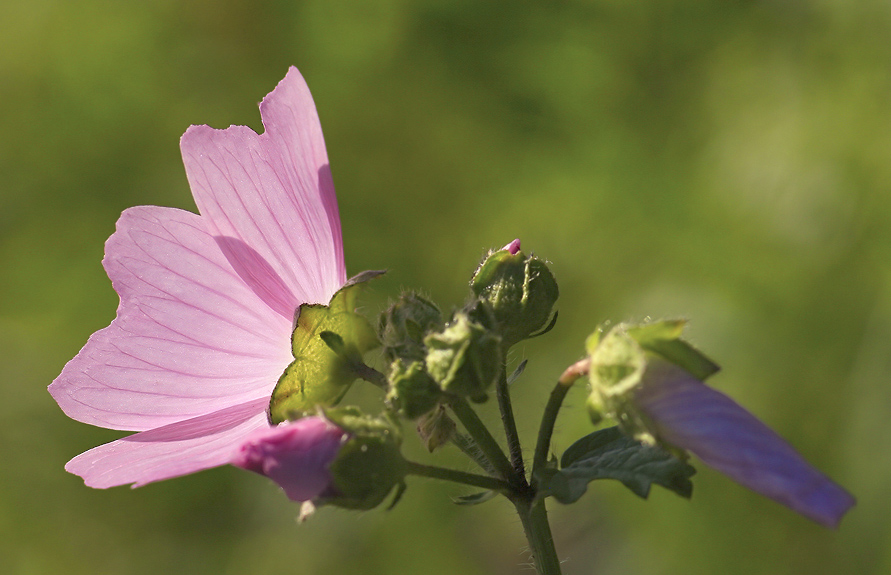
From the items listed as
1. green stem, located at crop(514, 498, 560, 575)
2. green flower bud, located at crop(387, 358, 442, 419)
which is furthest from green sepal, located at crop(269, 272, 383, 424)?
green stem, located at crop(514, 498, 560, 575)

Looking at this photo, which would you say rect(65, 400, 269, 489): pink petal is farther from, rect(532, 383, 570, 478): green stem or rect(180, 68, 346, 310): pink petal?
rect(532, 383, 570, 478): green stem

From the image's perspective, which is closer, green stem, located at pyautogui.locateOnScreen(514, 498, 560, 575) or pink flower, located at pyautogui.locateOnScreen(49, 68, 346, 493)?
green stem, located at pyautogui.locateOnScreen(514, 498, 560, 575)

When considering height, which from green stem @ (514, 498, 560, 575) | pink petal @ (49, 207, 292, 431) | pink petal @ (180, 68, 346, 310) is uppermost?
pink petal @ (180, 68, 346, 310)

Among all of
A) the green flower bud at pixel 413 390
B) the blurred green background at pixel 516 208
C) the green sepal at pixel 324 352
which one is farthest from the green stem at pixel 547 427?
the blurred green background at pixel 516 208

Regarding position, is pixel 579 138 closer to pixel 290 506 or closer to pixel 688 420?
pixel 290 506

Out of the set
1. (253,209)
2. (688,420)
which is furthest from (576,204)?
(688,420)

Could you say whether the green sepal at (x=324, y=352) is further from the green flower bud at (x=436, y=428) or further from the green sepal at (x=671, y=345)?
the green sepal at (x=671, y=345)

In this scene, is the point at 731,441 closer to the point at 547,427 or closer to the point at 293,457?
the point at 547,427
